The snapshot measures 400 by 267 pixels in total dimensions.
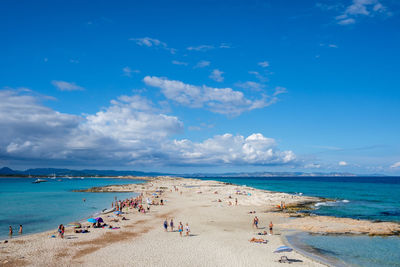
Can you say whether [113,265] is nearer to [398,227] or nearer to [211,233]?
[211,233]

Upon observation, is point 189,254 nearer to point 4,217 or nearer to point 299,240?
point 299,240

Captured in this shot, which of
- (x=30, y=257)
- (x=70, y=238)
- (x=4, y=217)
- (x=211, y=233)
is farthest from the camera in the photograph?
(x=4, y=217)

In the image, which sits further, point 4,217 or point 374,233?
point 4,217

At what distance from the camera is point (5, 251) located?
21312 mm

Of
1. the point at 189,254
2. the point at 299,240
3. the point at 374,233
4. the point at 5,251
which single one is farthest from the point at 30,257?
the point at 374,233

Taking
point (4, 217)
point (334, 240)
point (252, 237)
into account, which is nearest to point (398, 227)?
point (334, 240)

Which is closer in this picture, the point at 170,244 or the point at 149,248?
the point at 149,248

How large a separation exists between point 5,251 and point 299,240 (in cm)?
2442

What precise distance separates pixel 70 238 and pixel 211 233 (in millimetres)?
13299

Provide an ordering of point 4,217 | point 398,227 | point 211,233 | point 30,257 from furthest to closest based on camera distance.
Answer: point 4,217 → point 398,227 → point 211,233 → point 30,257

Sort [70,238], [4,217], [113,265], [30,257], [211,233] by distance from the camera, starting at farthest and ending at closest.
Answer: [4,217] < [211,233] < [70,238] < [30,257] < [113,265]

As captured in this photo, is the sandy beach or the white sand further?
the sandy beach

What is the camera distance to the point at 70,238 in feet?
84.3

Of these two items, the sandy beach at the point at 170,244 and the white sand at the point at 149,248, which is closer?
the white sand at the point at 149,248
